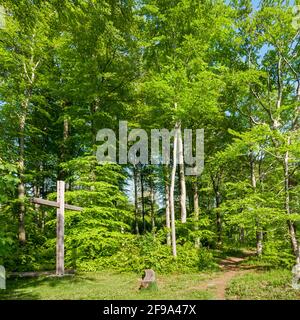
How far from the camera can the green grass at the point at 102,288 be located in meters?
8.65

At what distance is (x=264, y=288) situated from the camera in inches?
381

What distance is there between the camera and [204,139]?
2125 centimetres

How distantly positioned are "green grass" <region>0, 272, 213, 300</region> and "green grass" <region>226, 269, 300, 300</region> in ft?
3.22

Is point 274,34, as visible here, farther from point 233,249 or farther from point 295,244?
point 233,249

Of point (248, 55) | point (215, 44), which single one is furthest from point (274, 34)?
point (215, 44)

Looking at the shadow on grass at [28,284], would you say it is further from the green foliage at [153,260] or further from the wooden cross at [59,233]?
the green foliage at [153,260]

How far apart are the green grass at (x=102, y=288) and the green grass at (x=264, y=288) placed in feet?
3.22

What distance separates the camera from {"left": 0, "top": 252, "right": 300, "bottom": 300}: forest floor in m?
8.62

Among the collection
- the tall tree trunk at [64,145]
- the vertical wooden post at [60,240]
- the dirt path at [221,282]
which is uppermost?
the tall tree trunk at [64,145]

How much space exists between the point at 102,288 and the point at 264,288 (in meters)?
5.28

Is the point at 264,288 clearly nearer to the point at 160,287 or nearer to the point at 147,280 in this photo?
the point at 160,287

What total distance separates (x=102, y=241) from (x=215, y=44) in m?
11.9

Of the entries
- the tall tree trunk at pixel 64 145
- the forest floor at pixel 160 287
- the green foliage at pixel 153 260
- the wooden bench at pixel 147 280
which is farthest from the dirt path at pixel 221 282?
the tall tree trunk at pixel 64 145

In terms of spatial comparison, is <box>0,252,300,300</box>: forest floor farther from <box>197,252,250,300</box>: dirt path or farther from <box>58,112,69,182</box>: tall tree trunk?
<box>58,112,69,182</box>: tall tree trunk
